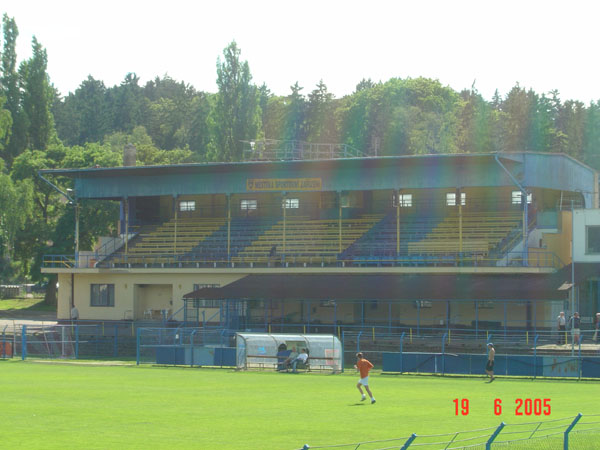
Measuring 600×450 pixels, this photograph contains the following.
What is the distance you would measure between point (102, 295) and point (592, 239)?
107 feet

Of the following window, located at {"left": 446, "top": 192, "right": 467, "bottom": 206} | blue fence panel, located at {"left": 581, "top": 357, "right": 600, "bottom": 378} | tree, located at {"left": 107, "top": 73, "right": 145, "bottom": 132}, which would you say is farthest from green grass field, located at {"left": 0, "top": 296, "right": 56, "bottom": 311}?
tree, located at {"left": 107, "top": 73, "right": 145, "bottom": 132}

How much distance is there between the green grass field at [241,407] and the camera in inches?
833

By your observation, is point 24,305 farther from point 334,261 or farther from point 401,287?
point 401,287

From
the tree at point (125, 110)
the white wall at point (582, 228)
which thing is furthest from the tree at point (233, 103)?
the tree at point (125, 110)

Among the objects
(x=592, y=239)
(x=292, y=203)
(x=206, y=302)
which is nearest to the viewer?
(x=592, y=239)

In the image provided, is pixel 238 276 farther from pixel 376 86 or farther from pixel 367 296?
pixel 376 86

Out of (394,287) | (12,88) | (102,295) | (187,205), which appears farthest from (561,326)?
(12,88)

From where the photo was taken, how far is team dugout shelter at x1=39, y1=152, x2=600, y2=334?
55781 mm

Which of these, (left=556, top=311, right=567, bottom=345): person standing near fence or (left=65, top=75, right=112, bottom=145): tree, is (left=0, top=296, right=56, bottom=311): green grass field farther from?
(left=65, top=75, right=112, bottom=145): tree

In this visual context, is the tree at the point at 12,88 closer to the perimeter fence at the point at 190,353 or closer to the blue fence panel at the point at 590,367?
the perimeter fence at the point at 190,353

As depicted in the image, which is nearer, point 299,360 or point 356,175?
point 299,360

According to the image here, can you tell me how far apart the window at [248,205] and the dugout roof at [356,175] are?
4.96 meters

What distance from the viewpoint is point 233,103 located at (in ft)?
328

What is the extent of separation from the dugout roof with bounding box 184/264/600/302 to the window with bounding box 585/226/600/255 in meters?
1.28
